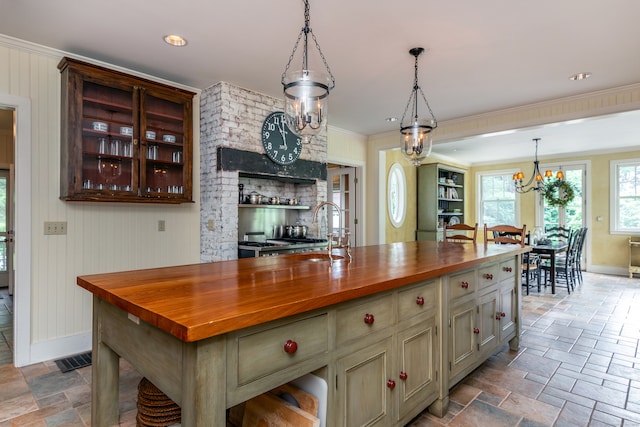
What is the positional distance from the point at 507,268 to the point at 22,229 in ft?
13.1

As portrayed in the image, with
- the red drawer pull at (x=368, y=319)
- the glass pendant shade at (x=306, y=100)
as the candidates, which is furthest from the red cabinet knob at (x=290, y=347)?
the glass pendant shade at (x=306, y=100)

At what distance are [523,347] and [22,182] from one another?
4574 millimetres

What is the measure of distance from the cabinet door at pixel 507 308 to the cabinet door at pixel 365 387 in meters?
1.61

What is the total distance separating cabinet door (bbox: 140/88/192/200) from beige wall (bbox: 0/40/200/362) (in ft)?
1.23

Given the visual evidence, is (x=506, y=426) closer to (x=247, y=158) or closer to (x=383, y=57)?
(x=383, y=57)

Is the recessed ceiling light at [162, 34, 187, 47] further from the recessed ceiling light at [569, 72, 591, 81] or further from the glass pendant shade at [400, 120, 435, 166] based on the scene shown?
the recessed ceiling light at [569, 72, 591, 81]

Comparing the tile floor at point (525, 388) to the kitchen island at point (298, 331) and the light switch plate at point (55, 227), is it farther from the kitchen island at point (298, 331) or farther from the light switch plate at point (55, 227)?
the light switch plate at point (55, 227)

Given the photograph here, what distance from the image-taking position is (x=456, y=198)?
27.9 ft

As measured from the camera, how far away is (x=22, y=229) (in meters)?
2.83

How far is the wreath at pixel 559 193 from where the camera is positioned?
304 inches

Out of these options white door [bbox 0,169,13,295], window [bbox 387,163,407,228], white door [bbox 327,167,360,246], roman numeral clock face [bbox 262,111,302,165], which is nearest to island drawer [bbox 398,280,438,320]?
roman numeral clock face [bbox 262,111,302,165]

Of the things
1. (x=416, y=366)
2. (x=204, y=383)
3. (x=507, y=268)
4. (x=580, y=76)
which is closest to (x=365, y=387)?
(x=416, y=366)

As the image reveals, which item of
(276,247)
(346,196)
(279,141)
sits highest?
(279,141)

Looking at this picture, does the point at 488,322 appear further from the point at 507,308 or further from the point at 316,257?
the point at 316,257
